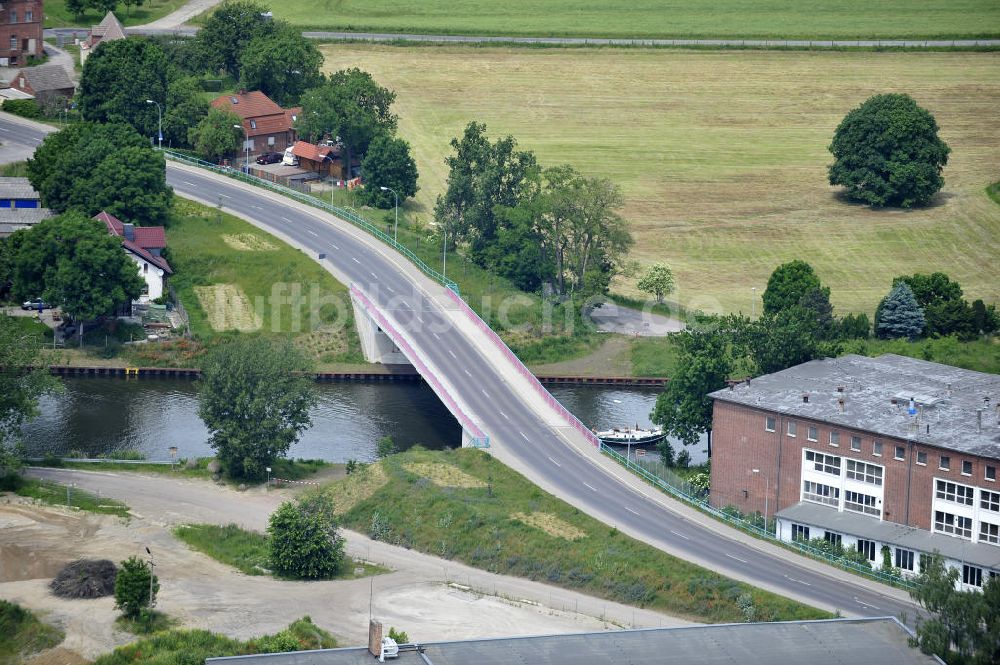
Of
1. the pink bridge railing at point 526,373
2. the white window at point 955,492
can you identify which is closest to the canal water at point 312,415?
the pink bridge railing at point 526,373

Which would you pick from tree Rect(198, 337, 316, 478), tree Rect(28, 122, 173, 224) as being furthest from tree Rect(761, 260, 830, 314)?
tree Rect(28, 122, 173, 224)

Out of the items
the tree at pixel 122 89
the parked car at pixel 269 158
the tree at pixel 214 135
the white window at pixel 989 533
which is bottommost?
the white window at pixel 989 533

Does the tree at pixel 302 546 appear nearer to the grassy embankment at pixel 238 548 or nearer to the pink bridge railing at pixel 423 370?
the grassy embankment at pixel 238 548

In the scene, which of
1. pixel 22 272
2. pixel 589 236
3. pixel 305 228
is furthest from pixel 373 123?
pixel 22 272

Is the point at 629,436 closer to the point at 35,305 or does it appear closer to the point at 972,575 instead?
the point at 972,575

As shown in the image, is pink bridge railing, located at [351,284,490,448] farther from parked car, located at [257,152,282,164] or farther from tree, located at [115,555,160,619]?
parked car, located at [257,152,282,164]

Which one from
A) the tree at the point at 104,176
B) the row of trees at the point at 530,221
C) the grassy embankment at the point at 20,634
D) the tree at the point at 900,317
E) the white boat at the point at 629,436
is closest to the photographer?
the grassy embankment at the point at 20,634
